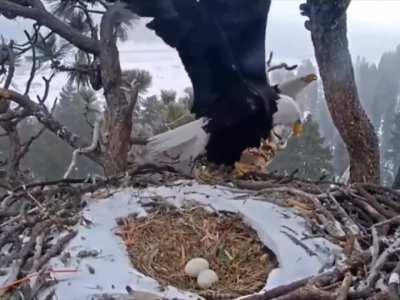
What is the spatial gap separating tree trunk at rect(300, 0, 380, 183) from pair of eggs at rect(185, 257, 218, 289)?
930 millimetres

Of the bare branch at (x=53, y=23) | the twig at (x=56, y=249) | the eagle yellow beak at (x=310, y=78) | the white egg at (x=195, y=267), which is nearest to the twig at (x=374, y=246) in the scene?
the white egg at (x=195, y=267)

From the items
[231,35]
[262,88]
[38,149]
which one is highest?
[231,35]

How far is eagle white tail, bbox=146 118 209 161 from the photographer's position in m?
1.92

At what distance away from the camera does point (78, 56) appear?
106 inches

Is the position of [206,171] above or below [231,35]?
below

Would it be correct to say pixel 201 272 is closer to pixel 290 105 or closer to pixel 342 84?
pixel 290 105

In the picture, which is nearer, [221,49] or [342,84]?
[221,49]

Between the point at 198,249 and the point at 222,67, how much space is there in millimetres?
602

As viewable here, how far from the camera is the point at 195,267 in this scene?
1.17 m

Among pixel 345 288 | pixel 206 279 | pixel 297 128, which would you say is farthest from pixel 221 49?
pixel 345 288

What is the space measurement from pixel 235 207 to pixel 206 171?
527 mm

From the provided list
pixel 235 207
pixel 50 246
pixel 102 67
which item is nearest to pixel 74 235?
pixel 50 246

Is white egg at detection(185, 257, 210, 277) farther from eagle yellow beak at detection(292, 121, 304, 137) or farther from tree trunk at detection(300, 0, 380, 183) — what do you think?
tree trunk at detection(300, 0, 380, 183)

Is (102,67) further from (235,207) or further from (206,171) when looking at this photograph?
(235,207)
